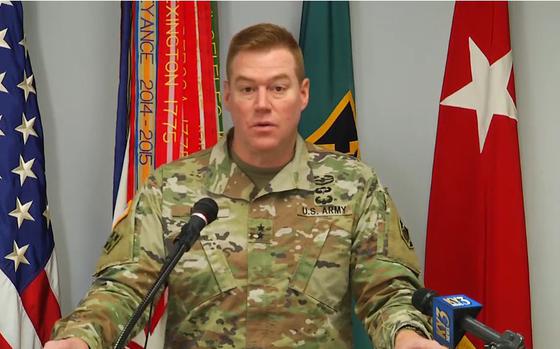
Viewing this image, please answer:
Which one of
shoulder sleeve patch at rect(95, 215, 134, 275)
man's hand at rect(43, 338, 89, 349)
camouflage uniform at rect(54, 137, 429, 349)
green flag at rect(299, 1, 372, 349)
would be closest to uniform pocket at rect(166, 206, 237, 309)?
camouflage uniform at rect(54, 137, 429, 349)

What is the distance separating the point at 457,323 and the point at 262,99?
0.85 m

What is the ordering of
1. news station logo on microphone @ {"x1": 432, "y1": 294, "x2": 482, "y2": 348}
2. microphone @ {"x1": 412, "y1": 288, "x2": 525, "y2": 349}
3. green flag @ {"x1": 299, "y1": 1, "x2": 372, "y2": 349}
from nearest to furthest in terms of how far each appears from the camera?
microphone @ {"x1": 412, "y1": 288, "x2": 525, "y2": 349} < news station logo on microphone @ {"x1": 432, "y1": 294, "x2": 482, "y2": 348} < green flag @ {"x1": 299, "y1": 1, "x2": 372, "y2": 349}

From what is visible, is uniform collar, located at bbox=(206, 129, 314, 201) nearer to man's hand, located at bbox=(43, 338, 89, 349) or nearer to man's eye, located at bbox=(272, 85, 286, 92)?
man's eye, located at bbox=(272, 85, 286, 92)

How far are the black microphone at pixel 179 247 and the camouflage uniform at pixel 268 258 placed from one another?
0.44 metres

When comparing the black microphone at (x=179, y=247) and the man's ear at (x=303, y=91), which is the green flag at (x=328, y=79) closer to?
the man's ear at (x=303, y=91)

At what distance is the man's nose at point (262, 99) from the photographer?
1.74m

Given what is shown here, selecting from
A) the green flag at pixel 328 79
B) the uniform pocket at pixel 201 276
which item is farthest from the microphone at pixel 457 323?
the green flag at pixel 328 79

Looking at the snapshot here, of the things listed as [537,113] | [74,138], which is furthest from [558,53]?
[74,138]

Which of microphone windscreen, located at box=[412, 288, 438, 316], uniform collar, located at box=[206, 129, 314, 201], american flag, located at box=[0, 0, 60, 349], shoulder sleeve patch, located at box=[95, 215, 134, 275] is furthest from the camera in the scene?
american flag, located at box=[0, 0, 60, 349]

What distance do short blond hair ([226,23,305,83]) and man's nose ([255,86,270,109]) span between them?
0.38 feet

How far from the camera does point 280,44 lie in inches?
70.9

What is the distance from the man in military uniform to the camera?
174 centimetres

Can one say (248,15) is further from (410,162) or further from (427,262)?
(427,262)

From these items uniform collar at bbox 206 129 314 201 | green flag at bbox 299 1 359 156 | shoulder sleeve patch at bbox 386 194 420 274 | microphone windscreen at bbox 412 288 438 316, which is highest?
green flag at bbox 299 1 359 156
